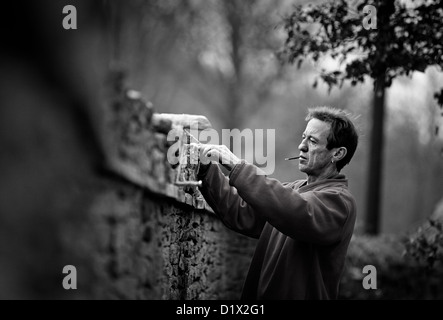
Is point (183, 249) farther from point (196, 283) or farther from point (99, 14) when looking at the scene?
point (99, 14)

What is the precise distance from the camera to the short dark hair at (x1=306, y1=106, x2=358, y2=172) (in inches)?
136

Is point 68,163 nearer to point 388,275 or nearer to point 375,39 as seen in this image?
point 375,39

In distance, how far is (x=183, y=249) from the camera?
342 cm

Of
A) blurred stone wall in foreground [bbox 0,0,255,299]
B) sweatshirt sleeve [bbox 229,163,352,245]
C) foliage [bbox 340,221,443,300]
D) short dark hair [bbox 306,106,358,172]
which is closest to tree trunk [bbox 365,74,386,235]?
foliage [bbox 340,221,443,300]

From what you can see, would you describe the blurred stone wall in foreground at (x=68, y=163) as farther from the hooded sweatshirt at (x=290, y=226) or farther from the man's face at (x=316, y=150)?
the man's face at (x=316, y=150)

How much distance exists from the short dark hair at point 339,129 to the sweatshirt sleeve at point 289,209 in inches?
20.6

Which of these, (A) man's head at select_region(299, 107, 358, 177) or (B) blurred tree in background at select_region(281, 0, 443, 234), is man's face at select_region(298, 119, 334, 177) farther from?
(B) blurred tree in background at select_region(281, 0, 443, 234)

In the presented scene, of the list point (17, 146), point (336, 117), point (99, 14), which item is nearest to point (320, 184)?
point (336, 117)

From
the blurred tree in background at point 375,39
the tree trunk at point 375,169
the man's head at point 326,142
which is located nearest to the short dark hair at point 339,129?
the man's head at point 326,142

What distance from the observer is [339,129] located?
349 centimetres

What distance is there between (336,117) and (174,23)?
39.7ft

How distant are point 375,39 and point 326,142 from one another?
64.8 inches

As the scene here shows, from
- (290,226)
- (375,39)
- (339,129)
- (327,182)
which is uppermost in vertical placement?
(375,39)

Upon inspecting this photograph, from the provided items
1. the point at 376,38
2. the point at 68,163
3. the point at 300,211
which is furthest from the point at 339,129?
the point at 68,163
